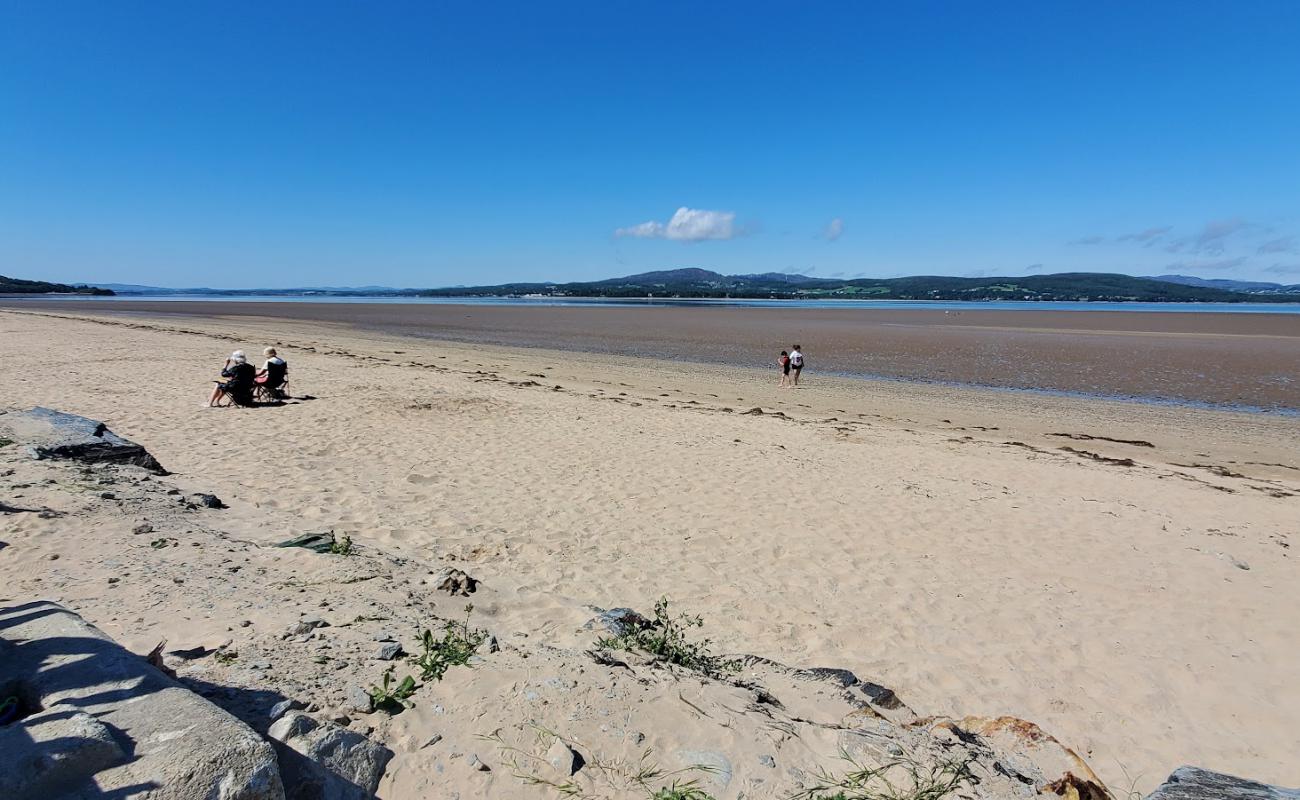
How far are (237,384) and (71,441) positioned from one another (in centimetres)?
519

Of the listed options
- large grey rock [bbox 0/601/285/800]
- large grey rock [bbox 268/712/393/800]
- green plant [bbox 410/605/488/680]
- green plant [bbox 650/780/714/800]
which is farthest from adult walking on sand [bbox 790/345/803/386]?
large grey rock [bbox 0/601/285/800]

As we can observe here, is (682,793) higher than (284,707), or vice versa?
(284,707)

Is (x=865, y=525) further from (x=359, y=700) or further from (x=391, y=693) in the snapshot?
(x=359, y=700)

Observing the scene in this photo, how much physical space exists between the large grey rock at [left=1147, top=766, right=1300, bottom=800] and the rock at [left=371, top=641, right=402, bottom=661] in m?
3.82

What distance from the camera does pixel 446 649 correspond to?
3934 mm

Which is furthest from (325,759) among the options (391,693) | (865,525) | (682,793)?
(865,525)

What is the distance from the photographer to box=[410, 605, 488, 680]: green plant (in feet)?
12.1

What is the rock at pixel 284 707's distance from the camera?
10.2ft

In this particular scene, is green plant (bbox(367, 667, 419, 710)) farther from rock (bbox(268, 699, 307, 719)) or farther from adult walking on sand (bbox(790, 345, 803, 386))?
adult walking on sand (bbox(790, 345, 803, 386))

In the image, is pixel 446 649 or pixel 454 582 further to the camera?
pixel 454 582

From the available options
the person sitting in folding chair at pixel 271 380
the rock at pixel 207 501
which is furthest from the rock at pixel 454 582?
the person sitting in folding chair at pixel 271 380

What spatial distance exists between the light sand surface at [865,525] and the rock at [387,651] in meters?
1.13

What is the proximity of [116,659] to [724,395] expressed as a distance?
658 inches

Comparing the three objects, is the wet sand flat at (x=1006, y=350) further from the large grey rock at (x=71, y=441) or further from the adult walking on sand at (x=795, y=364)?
the large grey rock at (x=71, y=441)
